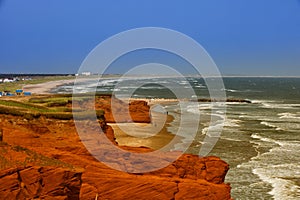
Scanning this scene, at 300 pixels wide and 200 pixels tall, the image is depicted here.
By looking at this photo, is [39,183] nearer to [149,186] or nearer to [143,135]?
[149,186]

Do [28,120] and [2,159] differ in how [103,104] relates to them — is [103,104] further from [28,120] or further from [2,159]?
[2,159]

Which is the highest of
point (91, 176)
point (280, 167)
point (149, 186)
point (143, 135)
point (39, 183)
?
point (143, 135)

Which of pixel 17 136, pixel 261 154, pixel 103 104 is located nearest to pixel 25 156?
pixel 17 136

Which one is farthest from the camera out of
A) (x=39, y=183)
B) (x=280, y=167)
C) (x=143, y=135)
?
(x=143, y=135)

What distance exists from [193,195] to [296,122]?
4405 centimetres

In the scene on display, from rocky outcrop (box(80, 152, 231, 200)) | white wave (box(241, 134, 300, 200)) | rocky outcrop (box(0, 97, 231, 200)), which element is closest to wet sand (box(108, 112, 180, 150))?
white wave (box(241, 134, 300, 200))

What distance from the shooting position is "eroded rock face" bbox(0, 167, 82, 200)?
780 centimetres

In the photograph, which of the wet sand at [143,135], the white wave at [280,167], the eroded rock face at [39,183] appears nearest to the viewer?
the eroded rock face at [39,183]

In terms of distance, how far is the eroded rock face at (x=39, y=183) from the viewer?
7.80 m

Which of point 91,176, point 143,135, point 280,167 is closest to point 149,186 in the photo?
point 91,176

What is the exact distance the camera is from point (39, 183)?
8.24 metres

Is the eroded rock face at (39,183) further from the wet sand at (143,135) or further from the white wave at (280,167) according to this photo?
the wet sand at (143,135)

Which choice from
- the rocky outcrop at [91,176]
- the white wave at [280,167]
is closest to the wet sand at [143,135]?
the white wave at [280,167]

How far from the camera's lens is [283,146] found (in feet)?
106
